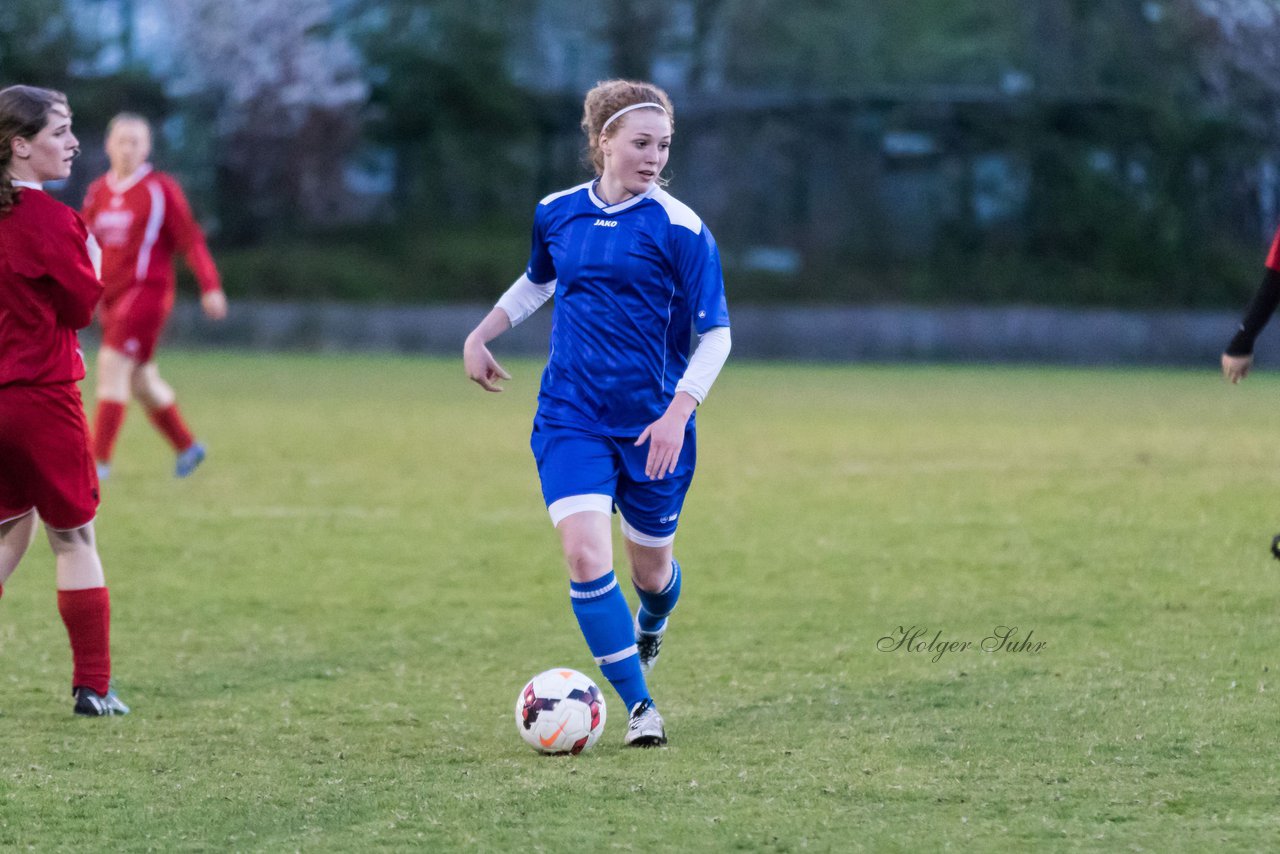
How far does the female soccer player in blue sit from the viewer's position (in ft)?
16.1

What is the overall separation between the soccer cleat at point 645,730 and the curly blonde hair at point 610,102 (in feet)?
5.30

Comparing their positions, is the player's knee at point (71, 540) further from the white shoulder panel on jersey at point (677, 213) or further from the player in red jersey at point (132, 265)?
the player in red jersey at point (132, 265)

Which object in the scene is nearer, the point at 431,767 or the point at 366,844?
the point at 366,844

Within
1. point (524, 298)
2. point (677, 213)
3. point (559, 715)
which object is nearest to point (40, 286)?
point (524, 298)

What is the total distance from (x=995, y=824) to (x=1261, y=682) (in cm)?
200

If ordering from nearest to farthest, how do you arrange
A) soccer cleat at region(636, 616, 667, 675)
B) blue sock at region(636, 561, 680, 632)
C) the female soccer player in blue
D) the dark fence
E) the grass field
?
the grass field
the female soccer player in blue
blue sock at region(636, 561, 680, 632)
soccer cleat at region(636, 616, 667, 675)
the dark fence

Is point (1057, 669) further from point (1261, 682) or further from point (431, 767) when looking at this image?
point (431, 767)

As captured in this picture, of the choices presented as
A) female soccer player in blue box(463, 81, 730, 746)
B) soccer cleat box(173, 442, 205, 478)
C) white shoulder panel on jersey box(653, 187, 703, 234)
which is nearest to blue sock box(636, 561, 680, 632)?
female soccer player in blue box(463, 81, 730, 746)

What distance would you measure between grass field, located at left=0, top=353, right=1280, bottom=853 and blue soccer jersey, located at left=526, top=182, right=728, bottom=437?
3.22ft

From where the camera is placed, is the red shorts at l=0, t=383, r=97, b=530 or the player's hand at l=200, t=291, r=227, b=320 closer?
the red shorts at l=0, t=383, r=97, b=530

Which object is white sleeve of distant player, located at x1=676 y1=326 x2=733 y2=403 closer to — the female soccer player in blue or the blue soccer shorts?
the female soccer player in blue

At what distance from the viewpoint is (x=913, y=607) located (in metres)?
7.19

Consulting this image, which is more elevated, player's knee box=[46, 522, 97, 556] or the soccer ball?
player's knee box=[46, 522, 97, 556]

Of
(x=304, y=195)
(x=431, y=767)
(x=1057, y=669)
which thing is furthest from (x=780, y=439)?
(x=304, y=195)
